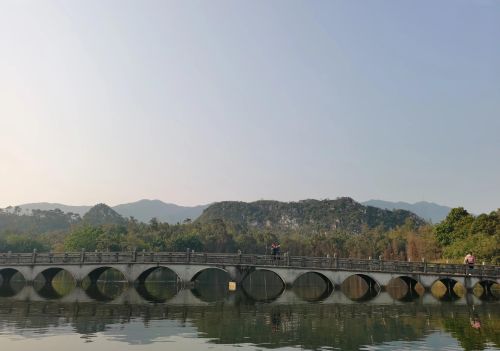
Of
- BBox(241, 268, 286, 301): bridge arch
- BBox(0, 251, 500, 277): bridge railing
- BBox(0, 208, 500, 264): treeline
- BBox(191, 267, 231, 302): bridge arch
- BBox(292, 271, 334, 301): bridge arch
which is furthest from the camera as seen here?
BBox(0, 208, 500, 264): treeline

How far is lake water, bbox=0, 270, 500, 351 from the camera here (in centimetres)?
1962

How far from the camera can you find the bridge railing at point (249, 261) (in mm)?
48188

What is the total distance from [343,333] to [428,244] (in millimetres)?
60439

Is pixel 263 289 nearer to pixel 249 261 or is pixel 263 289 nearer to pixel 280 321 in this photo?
pixel 249 261

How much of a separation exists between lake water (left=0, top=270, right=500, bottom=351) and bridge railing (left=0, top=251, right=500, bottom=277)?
362 inches

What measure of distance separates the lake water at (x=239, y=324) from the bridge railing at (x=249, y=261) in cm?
921

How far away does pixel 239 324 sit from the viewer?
25.4 meters

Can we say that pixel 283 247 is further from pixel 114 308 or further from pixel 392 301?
pixel 114 308

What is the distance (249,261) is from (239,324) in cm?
2383

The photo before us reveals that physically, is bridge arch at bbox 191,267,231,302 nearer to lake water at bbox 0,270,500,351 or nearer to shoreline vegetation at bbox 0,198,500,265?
lake water at bbox 0,270,500,351

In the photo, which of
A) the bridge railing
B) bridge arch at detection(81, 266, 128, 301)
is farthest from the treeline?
the bridge railing

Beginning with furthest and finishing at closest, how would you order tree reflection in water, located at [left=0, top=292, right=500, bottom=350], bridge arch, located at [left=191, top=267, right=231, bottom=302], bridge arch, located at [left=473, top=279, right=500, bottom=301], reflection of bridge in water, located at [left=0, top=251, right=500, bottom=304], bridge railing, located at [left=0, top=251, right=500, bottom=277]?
bridge railing, located at [left=0, top=251, right=500, bottom=277] < reflection of bridge in water, located at [left=0, top=251, right=500, bottom=304] < bridge arch, located at [left=473, top=279, right=500, bottom=301] < bridge arch, located at [left=191, top=267, right=231, bottom=302] < tree reflection in water, located at [left=0, top=292, right=500, bottom=350]

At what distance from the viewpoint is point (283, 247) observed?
12888cm

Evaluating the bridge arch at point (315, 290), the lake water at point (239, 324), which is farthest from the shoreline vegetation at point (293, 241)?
the lake water at point (239, 324)
